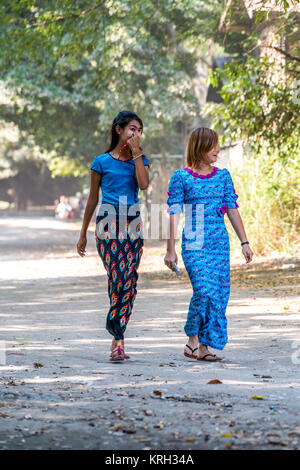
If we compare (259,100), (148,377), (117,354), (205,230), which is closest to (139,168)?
(205,230)

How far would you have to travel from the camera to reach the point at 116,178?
6352mm

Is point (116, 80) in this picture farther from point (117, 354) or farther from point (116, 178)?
point (117, 354)

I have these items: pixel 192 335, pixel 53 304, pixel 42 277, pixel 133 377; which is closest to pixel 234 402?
pixel 133 377

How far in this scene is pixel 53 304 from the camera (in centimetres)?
1105

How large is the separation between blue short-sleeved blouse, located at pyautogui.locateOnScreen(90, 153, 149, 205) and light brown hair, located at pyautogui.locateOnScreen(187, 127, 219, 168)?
36cm

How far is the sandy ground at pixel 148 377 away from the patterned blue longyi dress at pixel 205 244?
0.32m

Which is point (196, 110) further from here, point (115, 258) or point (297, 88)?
point (115, 258)

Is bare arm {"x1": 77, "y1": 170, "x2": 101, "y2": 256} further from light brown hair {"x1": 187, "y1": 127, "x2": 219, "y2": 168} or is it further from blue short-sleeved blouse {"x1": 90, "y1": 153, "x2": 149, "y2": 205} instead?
light brown hair {"x1": 187, "y1": 127, "x2": 219, "y2": 168}

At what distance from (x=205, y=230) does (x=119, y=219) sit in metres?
0.66

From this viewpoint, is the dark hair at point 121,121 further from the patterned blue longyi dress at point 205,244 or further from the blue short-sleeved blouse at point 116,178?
the patterned blue longyi dress at point 205,244

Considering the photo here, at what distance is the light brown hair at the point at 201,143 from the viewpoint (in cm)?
630

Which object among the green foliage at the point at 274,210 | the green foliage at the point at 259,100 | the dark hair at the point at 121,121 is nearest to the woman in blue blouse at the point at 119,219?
the dark hair at the point at 121,121

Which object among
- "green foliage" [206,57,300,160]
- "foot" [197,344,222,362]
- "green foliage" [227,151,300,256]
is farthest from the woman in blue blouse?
"green foliage" [227,151,300,256]

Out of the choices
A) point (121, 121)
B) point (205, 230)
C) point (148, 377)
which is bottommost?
point (148, 377)
